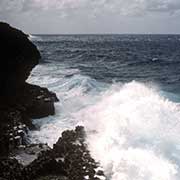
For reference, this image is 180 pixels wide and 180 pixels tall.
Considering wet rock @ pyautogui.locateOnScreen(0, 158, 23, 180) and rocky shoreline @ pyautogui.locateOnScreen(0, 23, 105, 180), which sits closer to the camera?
wet rock @ pyautogui.locateOnScreen(0, 158, 23, 180)

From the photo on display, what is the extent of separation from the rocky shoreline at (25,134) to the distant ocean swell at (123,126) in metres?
0.74

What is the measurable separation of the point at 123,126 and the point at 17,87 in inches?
294

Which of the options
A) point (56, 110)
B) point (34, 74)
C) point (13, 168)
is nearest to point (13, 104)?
point (56, 110)

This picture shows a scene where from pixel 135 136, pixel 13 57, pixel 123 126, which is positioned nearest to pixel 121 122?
pixel 123 126

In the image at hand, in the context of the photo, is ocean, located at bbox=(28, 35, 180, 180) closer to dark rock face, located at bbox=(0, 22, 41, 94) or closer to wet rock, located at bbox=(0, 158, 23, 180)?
dark rock face, located at bbox=(0, 22, 41, 94)

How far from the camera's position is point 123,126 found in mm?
20375

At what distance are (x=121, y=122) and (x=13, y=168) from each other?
8302mm

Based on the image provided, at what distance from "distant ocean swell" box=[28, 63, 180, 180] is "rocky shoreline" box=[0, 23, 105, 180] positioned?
0.74m

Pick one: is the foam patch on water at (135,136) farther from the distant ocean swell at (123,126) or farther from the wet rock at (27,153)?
the wet rock at (27,153)

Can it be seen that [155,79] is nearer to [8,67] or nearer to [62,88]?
[62,88]

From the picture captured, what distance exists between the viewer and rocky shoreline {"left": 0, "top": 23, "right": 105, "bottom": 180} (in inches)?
568

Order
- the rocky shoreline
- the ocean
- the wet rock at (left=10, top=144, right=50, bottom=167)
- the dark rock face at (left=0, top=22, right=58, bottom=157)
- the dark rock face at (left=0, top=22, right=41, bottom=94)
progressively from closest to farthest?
the rocky shoreline < the wet rock at (left=10, top=144, right=50, bottom=167) < the ocean < the dark rock face at (left=0, top=22, right=58, bottom=157) < the dark rock face at (left=0, top=22, right=41, bottom=94)

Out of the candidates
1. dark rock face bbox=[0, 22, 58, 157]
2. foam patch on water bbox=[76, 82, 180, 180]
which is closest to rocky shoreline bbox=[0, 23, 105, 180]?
dark rock face bbox=[0, 22, 58, 157]

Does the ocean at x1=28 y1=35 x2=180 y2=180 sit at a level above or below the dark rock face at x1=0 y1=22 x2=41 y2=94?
below
